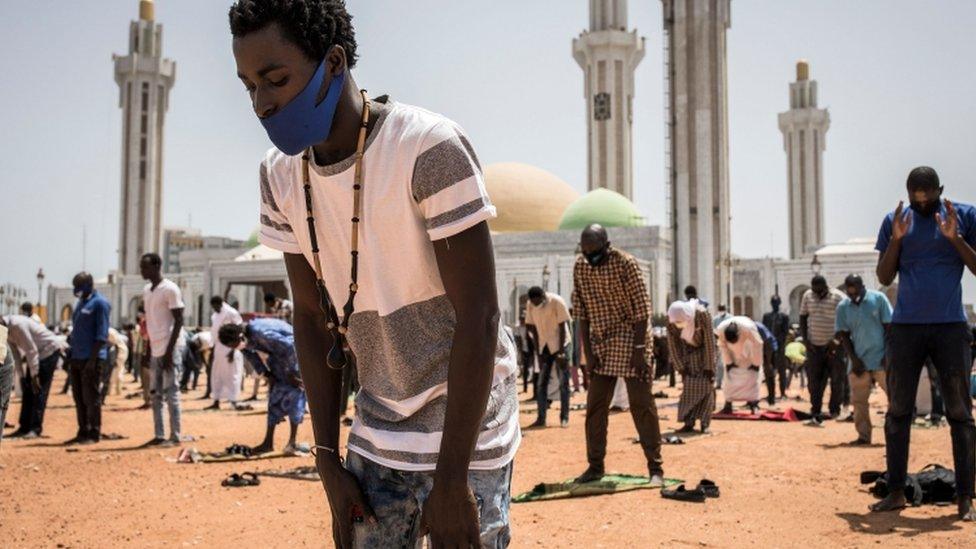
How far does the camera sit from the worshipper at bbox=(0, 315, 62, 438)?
9.90 metres

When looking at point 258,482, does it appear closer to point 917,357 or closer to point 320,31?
point 917,357

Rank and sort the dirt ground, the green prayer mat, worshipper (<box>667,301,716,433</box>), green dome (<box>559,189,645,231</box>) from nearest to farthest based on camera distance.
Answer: the dirt ground, the green prayer mat, worshipper (<box>667,301,716,433</box>), green dome (<box>559,189,645,231</box>)

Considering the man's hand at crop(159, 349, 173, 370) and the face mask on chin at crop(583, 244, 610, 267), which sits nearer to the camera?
the face mask on chin at crop(583, 244, 610, 267)

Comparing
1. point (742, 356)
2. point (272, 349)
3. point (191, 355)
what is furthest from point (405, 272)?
point (191, 355)

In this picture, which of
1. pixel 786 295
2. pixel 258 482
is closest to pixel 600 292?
pixel 258 482

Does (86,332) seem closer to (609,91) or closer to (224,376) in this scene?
(224,376)

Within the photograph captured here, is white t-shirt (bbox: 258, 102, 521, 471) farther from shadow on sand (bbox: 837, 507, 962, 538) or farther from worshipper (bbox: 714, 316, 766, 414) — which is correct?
worshipper (bbox: 714, 316, 766, 414)

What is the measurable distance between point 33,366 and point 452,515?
30.7 ft

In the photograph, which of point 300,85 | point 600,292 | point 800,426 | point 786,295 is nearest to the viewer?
point 300,85

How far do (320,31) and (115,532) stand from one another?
4131 millimetres

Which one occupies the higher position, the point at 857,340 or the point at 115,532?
the point at 857,340

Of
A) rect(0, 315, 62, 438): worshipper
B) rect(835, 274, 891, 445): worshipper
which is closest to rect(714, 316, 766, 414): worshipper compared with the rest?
rect(835, 274, 891, 445): worshipper

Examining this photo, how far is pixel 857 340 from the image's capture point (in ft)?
29.2

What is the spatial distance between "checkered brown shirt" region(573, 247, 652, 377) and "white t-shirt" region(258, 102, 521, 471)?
4.51m
